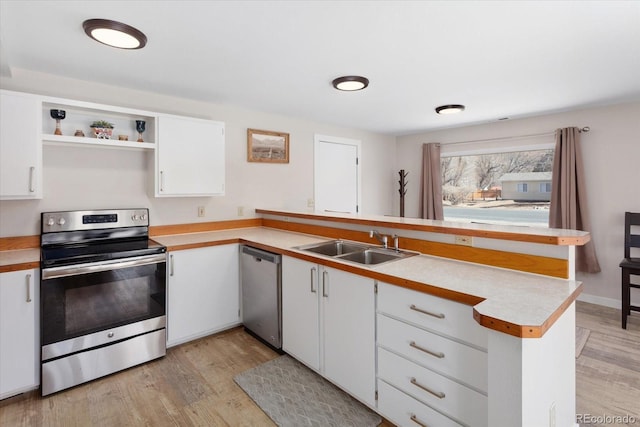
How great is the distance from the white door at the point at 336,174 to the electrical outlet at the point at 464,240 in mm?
2680

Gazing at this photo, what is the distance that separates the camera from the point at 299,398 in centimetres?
204

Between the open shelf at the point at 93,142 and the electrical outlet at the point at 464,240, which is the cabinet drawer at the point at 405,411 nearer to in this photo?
the electrical outlet at the point at 464,240

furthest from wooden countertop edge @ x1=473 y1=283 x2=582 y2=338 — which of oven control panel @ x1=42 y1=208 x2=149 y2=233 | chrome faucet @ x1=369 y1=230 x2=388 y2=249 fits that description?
oven control panel @ x1=42 y1=208 x2=149 y2=233

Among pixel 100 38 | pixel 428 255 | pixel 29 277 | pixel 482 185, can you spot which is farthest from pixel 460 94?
pixel 29 277

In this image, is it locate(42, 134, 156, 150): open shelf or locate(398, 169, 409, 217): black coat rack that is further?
locate(398, 169, 409, 217): black coat rack

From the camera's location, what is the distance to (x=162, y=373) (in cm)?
231

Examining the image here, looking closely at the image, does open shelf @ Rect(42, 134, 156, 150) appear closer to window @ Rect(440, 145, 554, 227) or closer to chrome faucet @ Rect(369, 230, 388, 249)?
chrome faucet @ Rect(369, 230, 388, 249)

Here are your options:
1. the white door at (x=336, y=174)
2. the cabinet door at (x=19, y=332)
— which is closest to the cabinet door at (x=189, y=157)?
the cabinet door at (x=19, y=332)

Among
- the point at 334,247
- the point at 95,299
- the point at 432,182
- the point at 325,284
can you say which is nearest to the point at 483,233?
the point at 325,284

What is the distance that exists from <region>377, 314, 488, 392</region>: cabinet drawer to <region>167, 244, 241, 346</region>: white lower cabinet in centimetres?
162

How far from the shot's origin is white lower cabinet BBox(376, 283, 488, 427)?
1.38 metres

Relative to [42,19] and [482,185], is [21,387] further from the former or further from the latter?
[482,185]

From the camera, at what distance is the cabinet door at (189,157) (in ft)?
9.17

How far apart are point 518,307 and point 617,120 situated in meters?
3.64
